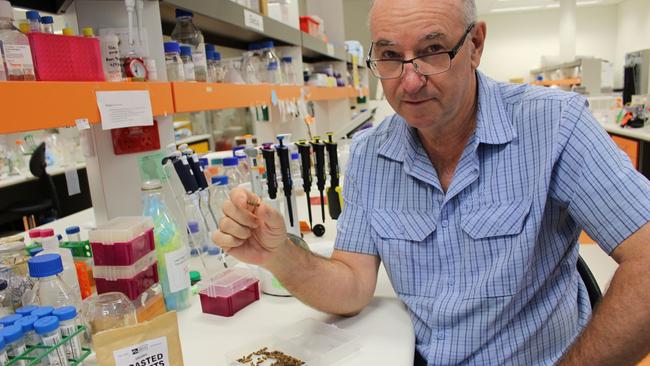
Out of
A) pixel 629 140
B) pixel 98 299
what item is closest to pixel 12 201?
pixel 98 299

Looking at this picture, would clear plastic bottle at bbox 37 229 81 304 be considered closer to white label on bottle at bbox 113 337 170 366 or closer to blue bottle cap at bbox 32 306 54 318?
blue bottle cap at bbox 32 306 54 318

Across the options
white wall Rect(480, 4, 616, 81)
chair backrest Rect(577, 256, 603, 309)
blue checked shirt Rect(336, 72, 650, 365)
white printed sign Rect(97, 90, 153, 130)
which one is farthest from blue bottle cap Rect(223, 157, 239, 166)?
white wall Rect(480, 4, 616, 81)

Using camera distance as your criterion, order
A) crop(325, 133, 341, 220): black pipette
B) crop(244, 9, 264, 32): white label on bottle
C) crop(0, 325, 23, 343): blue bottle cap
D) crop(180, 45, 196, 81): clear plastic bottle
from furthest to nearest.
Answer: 1. crop(244, 9, 264, 32): white label on bottle
2. crop(325, 133, 341, 220): black pipette
3. crop(180, 45, 196, 81): clear plastic bottle
4. crop(0, 325, 23, 343): blue bottle cap

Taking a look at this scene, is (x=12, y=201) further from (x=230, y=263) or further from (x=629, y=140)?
(x=629, y=140)

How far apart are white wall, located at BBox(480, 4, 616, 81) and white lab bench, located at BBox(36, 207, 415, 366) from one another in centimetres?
1216

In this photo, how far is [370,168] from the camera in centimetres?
127

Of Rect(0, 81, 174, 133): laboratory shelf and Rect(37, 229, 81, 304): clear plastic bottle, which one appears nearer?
Rect(0, 81, 174, 133): laboratory shelf

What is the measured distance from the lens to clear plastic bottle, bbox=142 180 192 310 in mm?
1109

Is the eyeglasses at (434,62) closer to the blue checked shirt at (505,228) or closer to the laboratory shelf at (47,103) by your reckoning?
the blue checked shirt at (505,228)

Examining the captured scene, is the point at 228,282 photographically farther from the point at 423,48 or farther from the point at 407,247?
the point at 423,48

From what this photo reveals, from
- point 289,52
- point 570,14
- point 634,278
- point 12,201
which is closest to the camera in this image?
point 634,278

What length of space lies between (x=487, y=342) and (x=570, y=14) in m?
11.9

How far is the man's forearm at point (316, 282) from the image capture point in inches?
40.9

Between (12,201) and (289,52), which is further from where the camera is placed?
(12,201)
